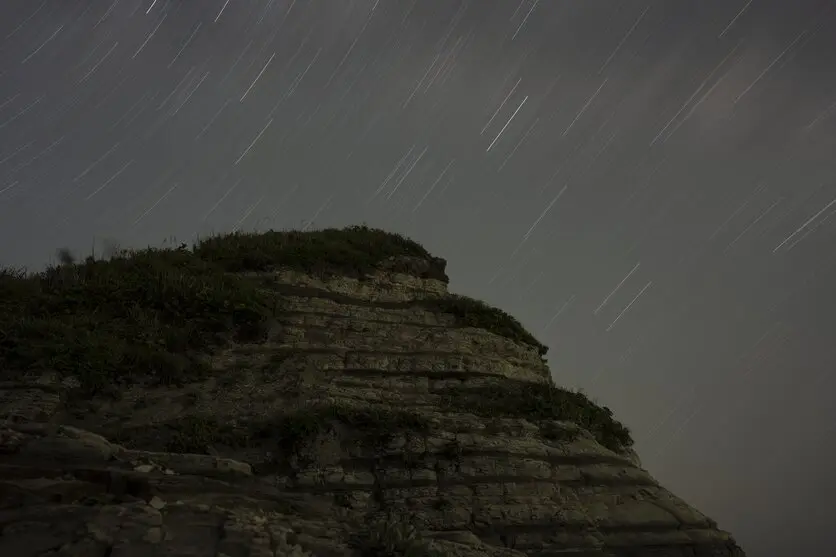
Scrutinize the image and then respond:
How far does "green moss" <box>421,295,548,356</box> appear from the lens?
20.3 meters

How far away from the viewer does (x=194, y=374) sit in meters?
14.8

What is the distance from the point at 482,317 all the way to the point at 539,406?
4.69m

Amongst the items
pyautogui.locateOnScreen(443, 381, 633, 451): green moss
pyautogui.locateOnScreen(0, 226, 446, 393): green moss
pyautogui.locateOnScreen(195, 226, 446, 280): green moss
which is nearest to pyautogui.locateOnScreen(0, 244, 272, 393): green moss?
pyautogui.locateOnScreen(0, 226, 446, 393): green moss

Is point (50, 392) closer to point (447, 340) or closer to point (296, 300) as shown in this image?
point (296, 300)

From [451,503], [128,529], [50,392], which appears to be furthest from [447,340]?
[128,529]

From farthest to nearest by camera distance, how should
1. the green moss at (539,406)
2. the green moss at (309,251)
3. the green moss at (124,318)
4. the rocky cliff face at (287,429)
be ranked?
the green moss at (309,251), the green moss at (539,406), the green moss at (124,318), the rocky cliff face at (287,429)

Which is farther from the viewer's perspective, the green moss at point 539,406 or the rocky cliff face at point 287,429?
the green moss at point 539,406

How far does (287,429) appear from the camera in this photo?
1345cm

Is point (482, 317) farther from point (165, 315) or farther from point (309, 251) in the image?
point (165, 315)

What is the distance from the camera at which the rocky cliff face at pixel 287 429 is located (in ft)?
26.3

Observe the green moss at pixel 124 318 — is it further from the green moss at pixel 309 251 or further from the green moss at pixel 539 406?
the green moss at pixel 539 406

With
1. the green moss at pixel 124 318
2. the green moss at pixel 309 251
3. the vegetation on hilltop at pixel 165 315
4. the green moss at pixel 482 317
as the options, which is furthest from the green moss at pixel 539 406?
Answer: the green moss at pixel 309 251

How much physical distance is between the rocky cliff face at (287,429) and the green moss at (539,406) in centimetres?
7

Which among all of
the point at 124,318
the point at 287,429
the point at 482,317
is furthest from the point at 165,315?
the point at 482,317
